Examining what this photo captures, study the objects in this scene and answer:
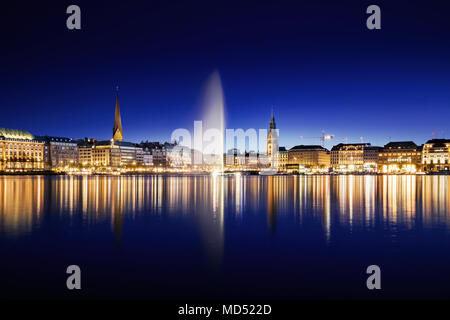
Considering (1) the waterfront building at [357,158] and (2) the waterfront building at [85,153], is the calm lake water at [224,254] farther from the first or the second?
(1) the waterfront building at [357,158]

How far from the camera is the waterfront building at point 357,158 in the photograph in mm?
186000

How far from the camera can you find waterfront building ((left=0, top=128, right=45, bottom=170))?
137 m

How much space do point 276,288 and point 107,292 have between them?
14.1ft

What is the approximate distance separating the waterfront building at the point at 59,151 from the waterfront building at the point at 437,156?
16854 cm

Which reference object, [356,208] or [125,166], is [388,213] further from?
[125,166]

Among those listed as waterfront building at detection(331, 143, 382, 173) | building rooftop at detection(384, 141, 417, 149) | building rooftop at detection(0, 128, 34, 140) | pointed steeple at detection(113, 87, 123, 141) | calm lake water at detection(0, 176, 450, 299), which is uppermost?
pointed steeple at detection(113, 87, 123, 141)

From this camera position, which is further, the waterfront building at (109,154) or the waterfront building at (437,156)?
the waterfront building at (109,154)

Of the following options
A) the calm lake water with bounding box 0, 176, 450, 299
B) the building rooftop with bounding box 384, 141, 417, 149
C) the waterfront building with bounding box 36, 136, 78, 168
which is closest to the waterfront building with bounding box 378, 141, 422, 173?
the building rooftop with bounding box 384, 141, 417, 149

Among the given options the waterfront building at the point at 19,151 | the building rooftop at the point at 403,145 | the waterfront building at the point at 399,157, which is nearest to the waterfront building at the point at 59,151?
the waterfront building at the point at 19,151

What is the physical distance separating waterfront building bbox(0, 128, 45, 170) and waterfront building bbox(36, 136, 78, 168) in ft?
18.9

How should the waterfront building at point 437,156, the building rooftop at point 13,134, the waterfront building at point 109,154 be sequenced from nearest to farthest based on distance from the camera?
the building rooftop at point 13,134 < the waterfront building at point 437,156 < the waterfront building at point 109,154

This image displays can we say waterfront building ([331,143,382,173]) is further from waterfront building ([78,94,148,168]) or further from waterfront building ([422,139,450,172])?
waterfront building ([78,94,148,168])

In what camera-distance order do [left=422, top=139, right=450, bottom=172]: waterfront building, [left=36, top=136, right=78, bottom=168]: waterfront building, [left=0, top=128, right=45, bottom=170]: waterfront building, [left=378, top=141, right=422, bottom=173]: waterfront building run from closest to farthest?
[left=0, top=128, right=45, bottom=170]: waterfront building
[left=422, top=139, right=450, bottom=172]: waterfront building
[left=36, top=136, right=78, bottom=168]: waterfront building
[left=378, top=141, right=422, bottom=173]: waterfront building

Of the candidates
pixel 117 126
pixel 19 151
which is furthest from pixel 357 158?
pixel 19 151
